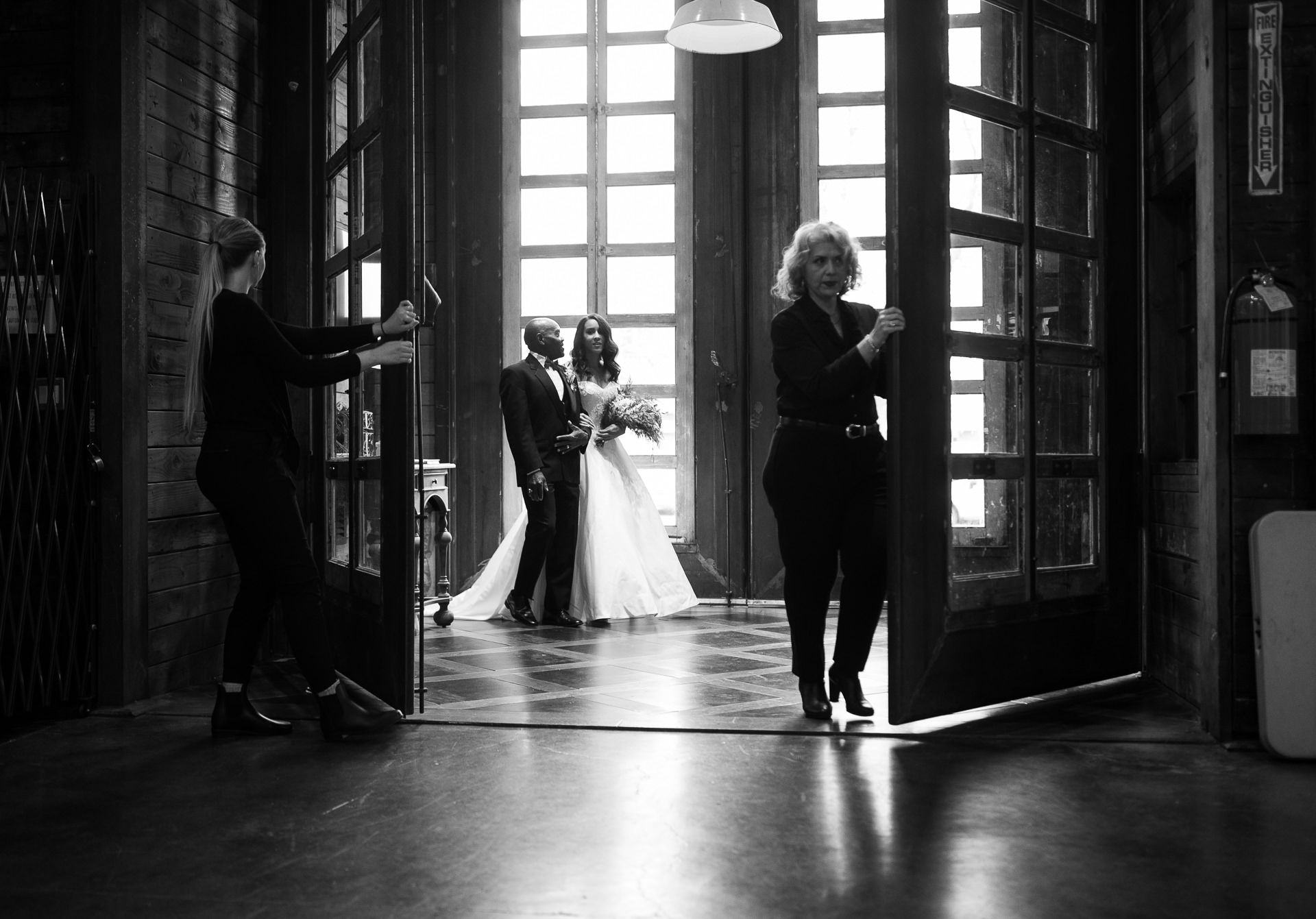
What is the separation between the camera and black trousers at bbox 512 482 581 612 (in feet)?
21.4

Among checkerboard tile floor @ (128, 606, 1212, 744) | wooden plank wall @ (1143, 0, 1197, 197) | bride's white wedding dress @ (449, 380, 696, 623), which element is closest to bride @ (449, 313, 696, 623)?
bride's white wedding dress @ (449, 380, 696, 623)

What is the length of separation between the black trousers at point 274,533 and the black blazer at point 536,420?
2.72m

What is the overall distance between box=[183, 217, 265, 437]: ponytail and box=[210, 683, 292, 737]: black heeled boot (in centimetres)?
79

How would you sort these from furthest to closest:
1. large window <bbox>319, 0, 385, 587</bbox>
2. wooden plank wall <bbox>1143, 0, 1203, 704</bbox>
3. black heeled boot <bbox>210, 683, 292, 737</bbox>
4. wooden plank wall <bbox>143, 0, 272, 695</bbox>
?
1. wooden plank wall <bbox>143, 0, 272, 695</bbox>
2. large window <bbox>319, 0, 385, 587</bbox>
3. wooden plank wall <bbox>1143, 0, 1203, 704</bbox>
4. black heeled boot <bbox>210, 683, 292, 737</bbox>

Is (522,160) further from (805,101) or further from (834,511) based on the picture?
(834,511)

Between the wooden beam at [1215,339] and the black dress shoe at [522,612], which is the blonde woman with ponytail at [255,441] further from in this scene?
the black dress shoe at [522,612]

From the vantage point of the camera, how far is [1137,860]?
2.53 metres

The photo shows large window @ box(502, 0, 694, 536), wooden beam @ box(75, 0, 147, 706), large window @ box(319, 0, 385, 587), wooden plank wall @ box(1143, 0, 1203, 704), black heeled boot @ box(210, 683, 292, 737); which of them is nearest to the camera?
black heeled boot @ box(210, 683, 292, 737)

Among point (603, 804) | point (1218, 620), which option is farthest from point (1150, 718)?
point (603, 804)

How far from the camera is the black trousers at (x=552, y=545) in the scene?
654 cm

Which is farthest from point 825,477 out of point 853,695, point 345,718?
point 345,718

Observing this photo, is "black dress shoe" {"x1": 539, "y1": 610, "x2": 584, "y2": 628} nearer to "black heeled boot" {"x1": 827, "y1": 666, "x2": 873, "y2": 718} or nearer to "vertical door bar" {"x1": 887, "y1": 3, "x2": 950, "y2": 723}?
"black heeled boot" {"x1": 827, "y1": 666, "x2": 873, "y2": 718}

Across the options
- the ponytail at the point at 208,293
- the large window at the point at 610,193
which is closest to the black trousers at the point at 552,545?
the large window at the point at 610,193

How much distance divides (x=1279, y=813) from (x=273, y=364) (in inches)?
112
